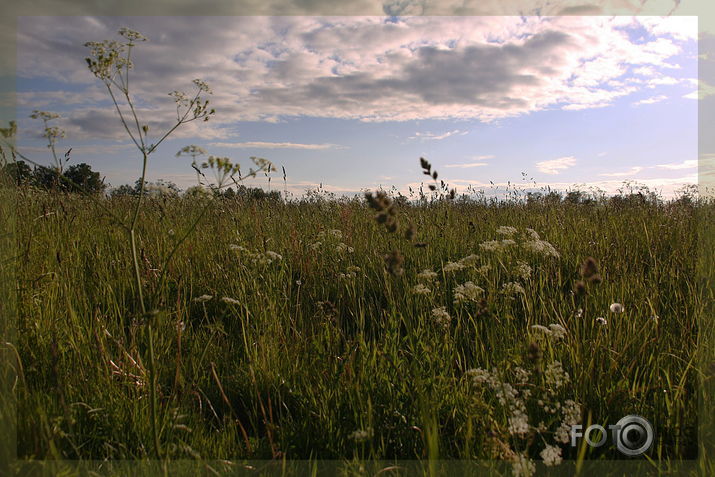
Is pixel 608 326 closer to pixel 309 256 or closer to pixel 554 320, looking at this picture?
pixel 554 320

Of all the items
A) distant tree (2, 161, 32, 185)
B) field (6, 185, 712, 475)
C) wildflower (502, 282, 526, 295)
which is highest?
distant tree (2, 161, 32, 185)

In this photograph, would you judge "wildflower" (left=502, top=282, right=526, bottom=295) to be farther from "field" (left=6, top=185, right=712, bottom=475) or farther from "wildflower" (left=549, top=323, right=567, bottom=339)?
"wildflower" (left=549, top=323, right=567, bottom=339)

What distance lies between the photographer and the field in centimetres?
165

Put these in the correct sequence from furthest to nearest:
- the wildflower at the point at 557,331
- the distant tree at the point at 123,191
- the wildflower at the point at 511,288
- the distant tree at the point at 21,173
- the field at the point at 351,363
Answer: the distant tree at the point at 123,191, the distant tree at the point at 21,173, the wildflower at the point at 511,288, the wildflower at the point at 557,331, the field at the point at 351,363

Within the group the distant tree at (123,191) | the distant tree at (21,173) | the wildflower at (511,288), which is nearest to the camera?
the wildflower at (511,288)

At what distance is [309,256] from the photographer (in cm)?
381

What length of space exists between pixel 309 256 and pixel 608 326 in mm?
2371

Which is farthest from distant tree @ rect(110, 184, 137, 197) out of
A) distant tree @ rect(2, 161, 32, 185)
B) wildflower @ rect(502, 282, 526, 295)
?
wildflower @ rect(502, 282, 526, 295)

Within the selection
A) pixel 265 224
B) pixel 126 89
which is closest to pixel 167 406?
pixel 126 89

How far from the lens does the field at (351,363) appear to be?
165 centimetres

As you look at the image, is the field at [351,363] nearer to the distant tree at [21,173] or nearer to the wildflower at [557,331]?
the wildflower at [557,331]

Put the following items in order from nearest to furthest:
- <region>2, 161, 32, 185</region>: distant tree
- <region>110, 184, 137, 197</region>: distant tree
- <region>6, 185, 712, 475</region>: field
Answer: <region>6, 185, 712, 475</region>: field, <region>2, 161, 32, 185</region>: distant tree, <region>110, 184, 137, 197</region>: distant tree

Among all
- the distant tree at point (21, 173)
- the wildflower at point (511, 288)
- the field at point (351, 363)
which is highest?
the distant tree at point (21, 173)

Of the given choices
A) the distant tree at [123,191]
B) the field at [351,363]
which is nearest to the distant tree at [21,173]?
the field at [351,363]
